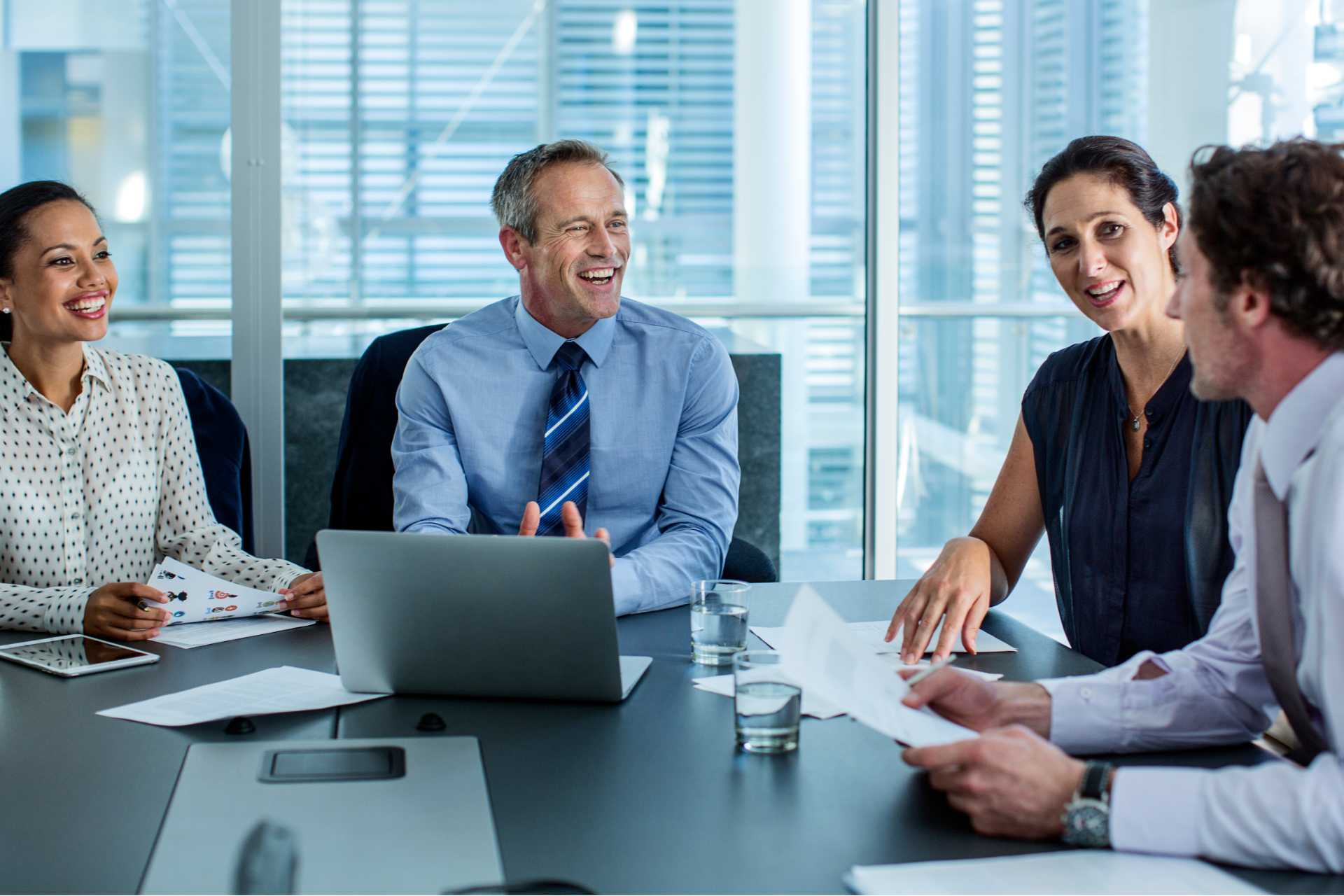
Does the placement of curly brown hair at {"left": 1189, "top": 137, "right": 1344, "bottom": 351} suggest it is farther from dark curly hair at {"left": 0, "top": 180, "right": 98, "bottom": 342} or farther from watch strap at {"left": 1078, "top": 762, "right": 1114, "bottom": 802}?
dark curly hair at {"left": 0, "top": 180, "right": 98, "bottom": 342}

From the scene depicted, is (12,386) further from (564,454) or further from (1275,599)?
(1275,599)

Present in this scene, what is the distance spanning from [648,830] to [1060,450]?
Result: 128 centimetres

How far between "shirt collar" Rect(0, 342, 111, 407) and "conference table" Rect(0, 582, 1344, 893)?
742mm

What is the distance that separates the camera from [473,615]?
4.63 ft

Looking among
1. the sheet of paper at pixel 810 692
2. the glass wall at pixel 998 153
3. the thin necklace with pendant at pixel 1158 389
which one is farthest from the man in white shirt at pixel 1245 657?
the glass wall at pixel 998 153

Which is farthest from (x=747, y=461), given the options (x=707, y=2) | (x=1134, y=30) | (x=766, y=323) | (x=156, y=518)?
(x=1134, y=30)

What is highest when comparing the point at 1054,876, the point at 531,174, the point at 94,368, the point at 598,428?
the point at 531,174

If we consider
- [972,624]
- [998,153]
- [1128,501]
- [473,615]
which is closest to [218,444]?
[473,615]

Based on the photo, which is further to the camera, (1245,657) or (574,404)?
(574,404)

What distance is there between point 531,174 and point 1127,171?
110cm

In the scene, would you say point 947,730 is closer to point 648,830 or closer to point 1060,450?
point 648,830

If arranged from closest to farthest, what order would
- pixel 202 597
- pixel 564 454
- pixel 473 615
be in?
pixel 473 615, pixel 202 597, pixel 564 454

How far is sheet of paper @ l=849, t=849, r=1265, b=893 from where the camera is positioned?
946 mm

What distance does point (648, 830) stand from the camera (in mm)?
1079
